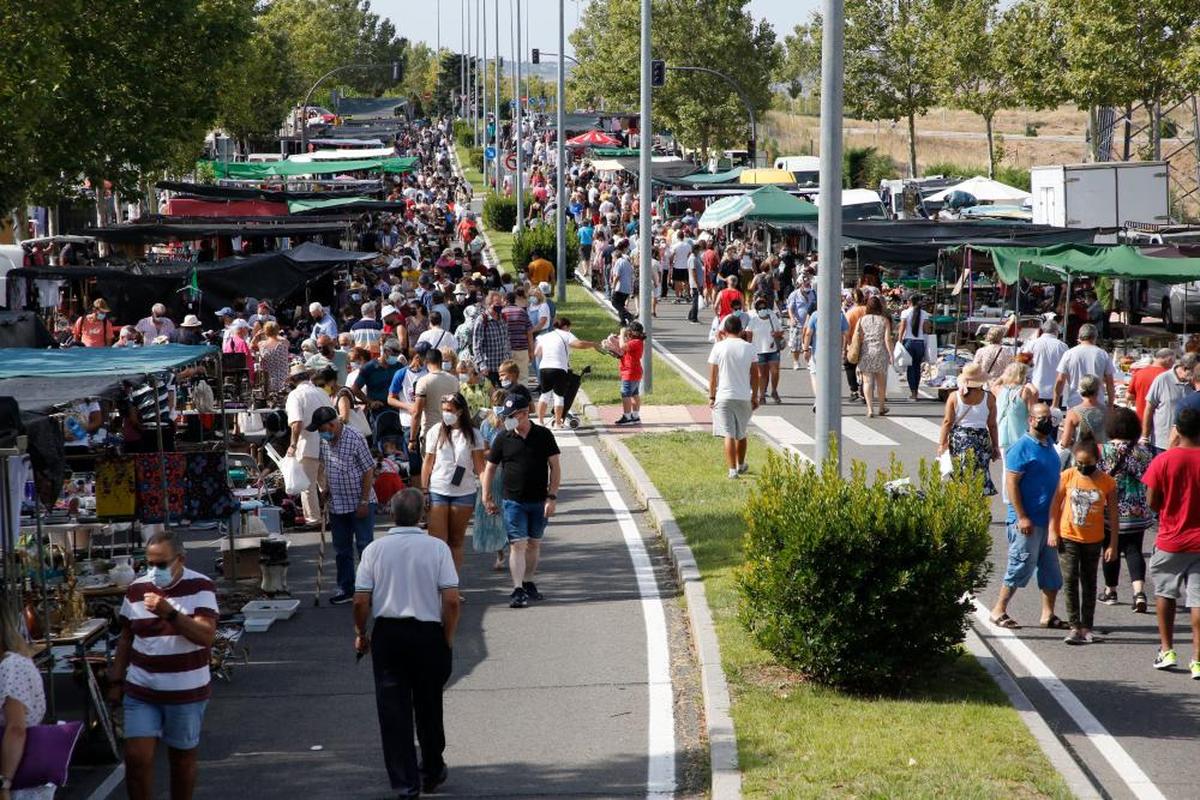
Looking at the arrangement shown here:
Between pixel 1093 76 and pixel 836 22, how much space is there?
114 feet

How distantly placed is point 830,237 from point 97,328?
52.4 ft

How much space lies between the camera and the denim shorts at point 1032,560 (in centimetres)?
1135

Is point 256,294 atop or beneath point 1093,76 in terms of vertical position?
beneath

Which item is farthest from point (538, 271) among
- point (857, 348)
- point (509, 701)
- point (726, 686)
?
point (726, 686)

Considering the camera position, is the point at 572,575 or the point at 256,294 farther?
the point at 256,294

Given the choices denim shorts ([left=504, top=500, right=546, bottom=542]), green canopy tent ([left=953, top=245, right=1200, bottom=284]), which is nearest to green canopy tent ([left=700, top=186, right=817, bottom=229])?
green canopy tent ([left=953, top=245, right=1200, bottom=284])

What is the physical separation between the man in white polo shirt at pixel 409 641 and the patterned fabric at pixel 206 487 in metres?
3.89

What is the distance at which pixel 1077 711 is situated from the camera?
380 inches

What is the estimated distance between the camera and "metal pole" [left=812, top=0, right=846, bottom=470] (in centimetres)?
1067

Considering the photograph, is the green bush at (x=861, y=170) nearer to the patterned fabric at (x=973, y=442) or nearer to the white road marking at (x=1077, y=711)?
the patterned fabric at (x=973, y=442)

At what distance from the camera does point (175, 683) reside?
26.0 ft

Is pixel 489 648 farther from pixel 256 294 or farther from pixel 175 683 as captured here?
pixel 256 294

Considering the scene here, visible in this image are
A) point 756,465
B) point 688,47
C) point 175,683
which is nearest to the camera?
point 175,683

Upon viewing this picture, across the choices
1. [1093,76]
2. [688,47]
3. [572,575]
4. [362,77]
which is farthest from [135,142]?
[362,77]
